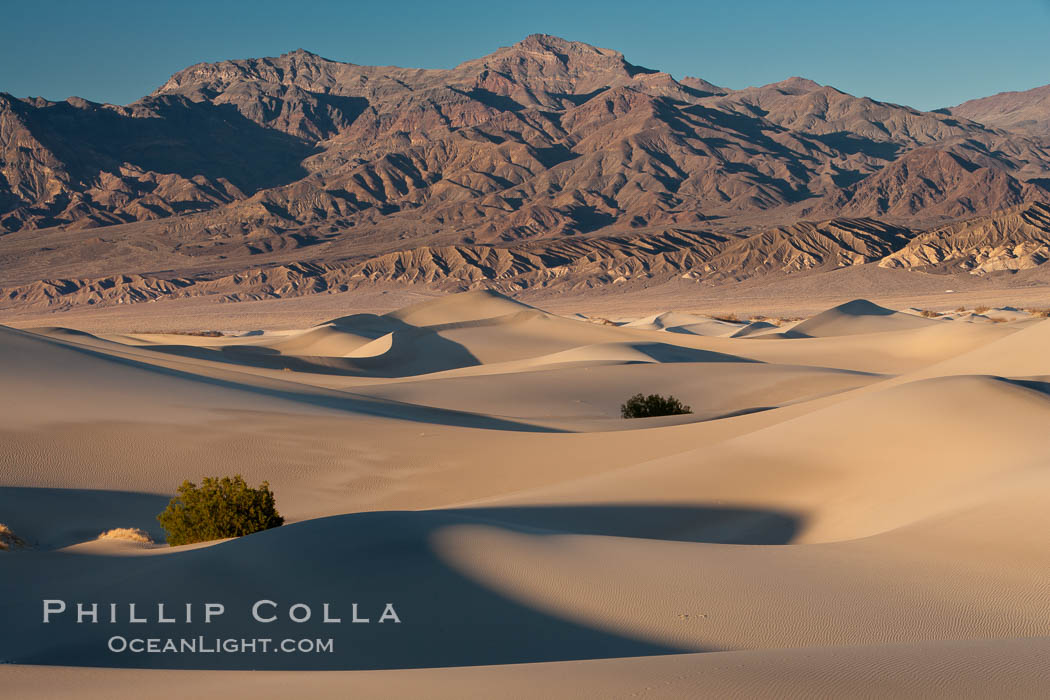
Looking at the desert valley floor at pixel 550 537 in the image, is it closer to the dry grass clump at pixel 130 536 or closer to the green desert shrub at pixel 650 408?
the dry grass clump at pixel 130 536

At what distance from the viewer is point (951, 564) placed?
374 inches

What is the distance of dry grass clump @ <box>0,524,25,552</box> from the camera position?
11.9 m

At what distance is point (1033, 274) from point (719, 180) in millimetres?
93840

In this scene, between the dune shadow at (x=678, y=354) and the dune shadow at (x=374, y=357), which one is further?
the dune shadow at (x=678, y=354)

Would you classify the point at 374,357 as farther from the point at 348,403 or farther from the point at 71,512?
the point at 71,512

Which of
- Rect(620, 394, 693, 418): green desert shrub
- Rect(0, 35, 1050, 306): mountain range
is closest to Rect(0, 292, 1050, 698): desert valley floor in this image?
Rect(620, 394, 693, 418): green desert shrub

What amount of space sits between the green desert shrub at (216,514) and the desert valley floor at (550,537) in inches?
24.8

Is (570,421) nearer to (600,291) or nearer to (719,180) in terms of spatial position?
(600,291)

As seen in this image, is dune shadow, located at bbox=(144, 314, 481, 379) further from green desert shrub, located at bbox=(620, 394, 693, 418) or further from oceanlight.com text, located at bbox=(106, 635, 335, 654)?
oceanlight.com text, located at bbox=(106, 635, 335, 654)

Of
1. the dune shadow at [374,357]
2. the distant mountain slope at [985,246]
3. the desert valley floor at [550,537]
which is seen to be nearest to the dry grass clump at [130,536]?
the desert valley floor at [550,537]

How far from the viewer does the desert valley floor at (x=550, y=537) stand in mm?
6285

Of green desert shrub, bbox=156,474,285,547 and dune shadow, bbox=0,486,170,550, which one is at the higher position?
green desert shrub, bbox=156,474,285,547

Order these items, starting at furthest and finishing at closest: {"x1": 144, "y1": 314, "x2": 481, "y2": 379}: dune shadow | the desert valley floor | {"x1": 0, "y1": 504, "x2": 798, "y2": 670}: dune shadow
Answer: {"x1": 144, "y1": 314, "x2": 481, "y2": 379}: dune shadow
{"x1": 0, "y1": 504, "x2": 798, "y2": 670}: dune shadow
the desert valley floor

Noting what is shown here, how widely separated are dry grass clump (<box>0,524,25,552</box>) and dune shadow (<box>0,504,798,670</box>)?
1532 mm
